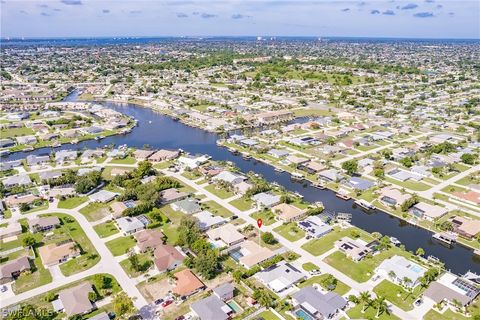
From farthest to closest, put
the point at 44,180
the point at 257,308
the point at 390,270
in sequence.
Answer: the point at 44,180
the point at 390,270
the point at 257,308

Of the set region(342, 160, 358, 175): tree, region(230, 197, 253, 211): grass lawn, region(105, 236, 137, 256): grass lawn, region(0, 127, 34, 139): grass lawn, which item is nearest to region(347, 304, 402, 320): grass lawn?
region(230, 197, 253, 211): grass lawn

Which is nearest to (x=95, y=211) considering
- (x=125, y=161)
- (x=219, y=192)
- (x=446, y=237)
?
(x=219, y=192)

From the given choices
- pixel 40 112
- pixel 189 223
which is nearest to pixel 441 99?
pixel 189 223

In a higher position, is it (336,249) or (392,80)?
(392,80)

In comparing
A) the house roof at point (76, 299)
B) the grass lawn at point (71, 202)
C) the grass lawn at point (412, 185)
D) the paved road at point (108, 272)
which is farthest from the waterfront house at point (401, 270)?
the grass lawn at point (71, 202)

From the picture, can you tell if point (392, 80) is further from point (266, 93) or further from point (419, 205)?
point (419, 205)

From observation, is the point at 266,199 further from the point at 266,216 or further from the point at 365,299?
the point at 365,299

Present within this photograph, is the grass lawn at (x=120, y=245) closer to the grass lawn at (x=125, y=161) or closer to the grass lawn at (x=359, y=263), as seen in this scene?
the grass lawn at (x=359, y=263)
